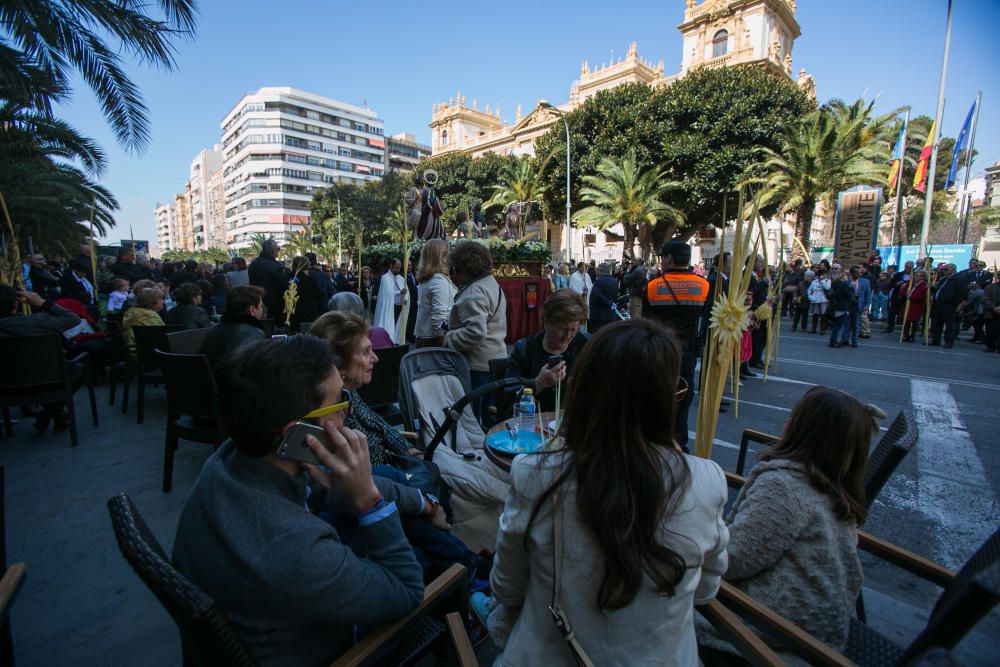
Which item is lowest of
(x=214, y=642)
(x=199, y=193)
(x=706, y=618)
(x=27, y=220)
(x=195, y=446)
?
(x=195, y=446)

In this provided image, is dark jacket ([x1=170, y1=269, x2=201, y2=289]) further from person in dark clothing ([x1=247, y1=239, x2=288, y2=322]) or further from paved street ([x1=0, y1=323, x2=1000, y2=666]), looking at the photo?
paved street ([x1=0, y1=323, x2=1000, y2=666])

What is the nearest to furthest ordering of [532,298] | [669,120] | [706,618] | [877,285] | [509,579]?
[509,579] < [706,618] < [532,298] < [877,285] < [669,120]

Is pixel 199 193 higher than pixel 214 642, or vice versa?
pixel 199 193

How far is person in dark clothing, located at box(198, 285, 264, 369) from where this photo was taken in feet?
11.2

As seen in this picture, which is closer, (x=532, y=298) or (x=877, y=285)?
(x=532, y=298)

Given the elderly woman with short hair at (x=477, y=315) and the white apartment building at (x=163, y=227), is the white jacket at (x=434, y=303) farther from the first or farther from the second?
the white apartment building at (x=163, y=227)

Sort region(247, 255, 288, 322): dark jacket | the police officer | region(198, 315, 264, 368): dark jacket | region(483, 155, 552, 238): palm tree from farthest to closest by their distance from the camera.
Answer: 1. region(483, 155, 552, 238): palm tree
2. region(247, 255, 288, 322): dark jacket
3. the police officer
4. region(198, 315, 264, 368): dark jacket

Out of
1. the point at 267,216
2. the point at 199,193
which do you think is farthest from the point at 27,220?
the point at 199,193

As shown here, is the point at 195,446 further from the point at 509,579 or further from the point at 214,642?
the point at 509,579

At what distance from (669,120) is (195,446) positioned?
1044 inches

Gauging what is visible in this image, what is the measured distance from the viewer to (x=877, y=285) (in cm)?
1354

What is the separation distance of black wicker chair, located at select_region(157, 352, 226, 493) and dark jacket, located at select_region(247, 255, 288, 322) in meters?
3.99

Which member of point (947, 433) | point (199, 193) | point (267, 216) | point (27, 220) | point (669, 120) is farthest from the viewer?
point (199, 193)

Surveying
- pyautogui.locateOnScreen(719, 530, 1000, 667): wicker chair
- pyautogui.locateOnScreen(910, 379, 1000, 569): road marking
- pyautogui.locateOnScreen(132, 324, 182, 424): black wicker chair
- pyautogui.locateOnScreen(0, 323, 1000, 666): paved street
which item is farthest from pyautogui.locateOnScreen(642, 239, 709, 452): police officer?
pyautogui.locateOnScreen(132, 324, 182, 424): black wicker chair
